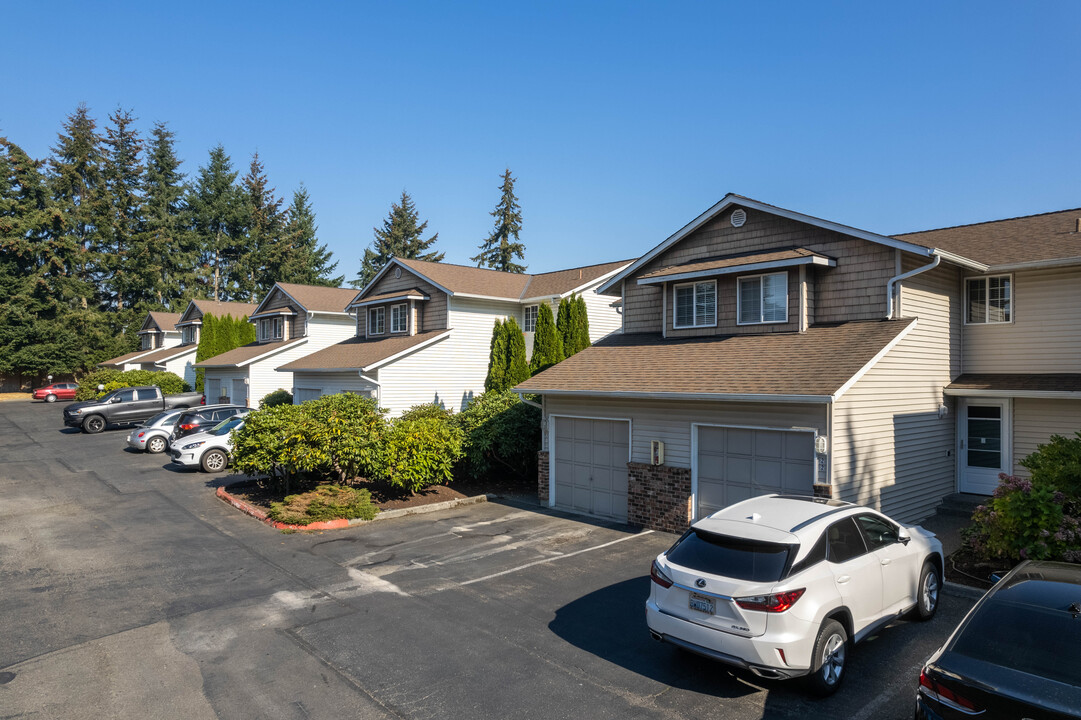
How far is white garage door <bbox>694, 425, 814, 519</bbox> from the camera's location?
11.2m

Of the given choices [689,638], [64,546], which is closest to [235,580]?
[64,546]

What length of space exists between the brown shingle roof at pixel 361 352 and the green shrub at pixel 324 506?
8270mm

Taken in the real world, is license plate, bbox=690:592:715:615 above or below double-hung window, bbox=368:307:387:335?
below

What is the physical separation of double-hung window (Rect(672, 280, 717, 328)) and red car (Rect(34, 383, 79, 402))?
1921 inches

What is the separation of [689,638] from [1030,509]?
6376mm

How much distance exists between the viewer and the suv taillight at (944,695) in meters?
4.19

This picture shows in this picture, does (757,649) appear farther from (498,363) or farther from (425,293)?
(425,293)

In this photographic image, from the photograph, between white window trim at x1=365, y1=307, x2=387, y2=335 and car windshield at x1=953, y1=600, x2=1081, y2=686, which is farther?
white window trim at x1=365, y1=307, x2=387, y2=335

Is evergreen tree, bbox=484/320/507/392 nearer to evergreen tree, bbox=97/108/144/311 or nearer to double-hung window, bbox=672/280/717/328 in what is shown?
double-hung window, bbox=672/280/717/328

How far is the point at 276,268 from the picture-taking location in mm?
64438

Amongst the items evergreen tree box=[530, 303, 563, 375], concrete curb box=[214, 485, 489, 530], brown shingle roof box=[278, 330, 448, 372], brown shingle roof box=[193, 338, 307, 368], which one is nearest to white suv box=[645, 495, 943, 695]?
concrete curb box=[214, 485, 489, 530]

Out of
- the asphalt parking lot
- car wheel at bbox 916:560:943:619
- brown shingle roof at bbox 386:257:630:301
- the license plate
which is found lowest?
the asphalt parking lot

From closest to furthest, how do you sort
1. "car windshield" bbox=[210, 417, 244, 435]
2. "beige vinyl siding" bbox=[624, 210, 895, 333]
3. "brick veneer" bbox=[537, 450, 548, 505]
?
"beige vinyl siding" bbox=[624, 210, 895, 333], "brick veneer" bbox=[537, 450, 548, 505], "car windshield" bbox=[210, 417, 244, 435]

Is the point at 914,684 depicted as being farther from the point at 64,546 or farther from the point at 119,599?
the point at 64,546
